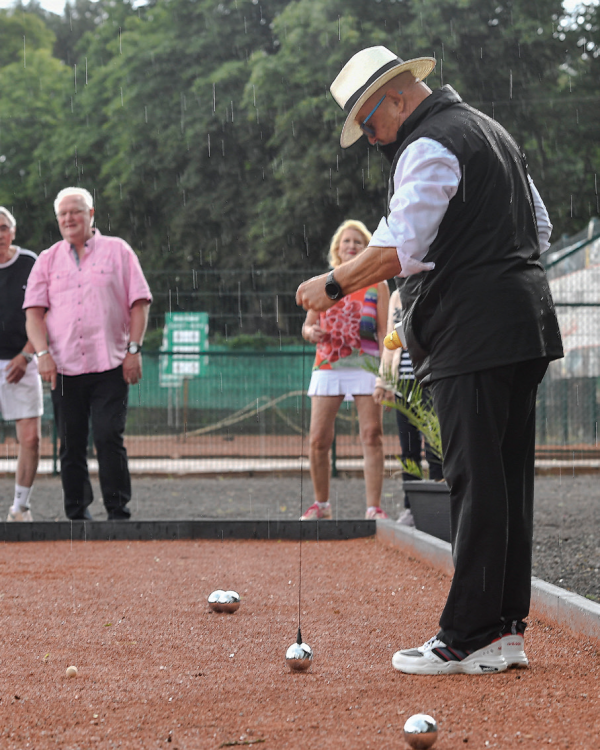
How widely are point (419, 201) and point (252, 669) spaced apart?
166 centimetres

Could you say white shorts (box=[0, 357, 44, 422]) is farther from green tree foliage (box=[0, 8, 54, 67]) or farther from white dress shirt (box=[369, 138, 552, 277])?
green tree foliage (box=[0, 8, 54, 67])

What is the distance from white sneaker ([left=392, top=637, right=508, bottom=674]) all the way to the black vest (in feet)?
3.06

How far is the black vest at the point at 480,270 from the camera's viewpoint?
3.44 m

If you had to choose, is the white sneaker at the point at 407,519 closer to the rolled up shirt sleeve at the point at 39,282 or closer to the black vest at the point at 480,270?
the rolled up shirt sleeve at the point at 39,282

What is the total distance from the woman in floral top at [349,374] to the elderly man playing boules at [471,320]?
145 inches

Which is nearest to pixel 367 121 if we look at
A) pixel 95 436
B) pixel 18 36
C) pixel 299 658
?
pixel 299 658

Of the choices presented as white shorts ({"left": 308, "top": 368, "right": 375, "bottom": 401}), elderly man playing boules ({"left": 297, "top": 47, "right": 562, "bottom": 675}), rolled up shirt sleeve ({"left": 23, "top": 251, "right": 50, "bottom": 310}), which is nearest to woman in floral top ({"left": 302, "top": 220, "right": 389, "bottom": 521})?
white shorts ({"left": 308, "top": 368, "right": 375, "bottom": 401})

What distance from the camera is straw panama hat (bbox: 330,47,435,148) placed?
3.60 metres

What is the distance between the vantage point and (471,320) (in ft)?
11.3

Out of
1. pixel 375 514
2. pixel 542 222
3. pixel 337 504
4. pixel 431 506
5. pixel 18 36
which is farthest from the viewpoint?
pixel 18 36

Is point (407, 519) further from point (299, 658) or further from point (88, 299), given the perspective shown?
point (299, 658)

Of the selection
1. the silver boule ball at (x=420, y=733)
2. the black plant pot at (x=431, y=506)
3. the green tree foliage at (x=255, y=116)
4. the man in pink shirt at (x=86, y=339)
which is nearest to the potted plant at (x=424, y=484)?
the black plant pot at (x=431, y=506)

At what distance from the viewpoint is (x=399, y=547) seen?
625 centimetres

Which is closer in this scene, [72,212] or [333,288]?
[333,288]
